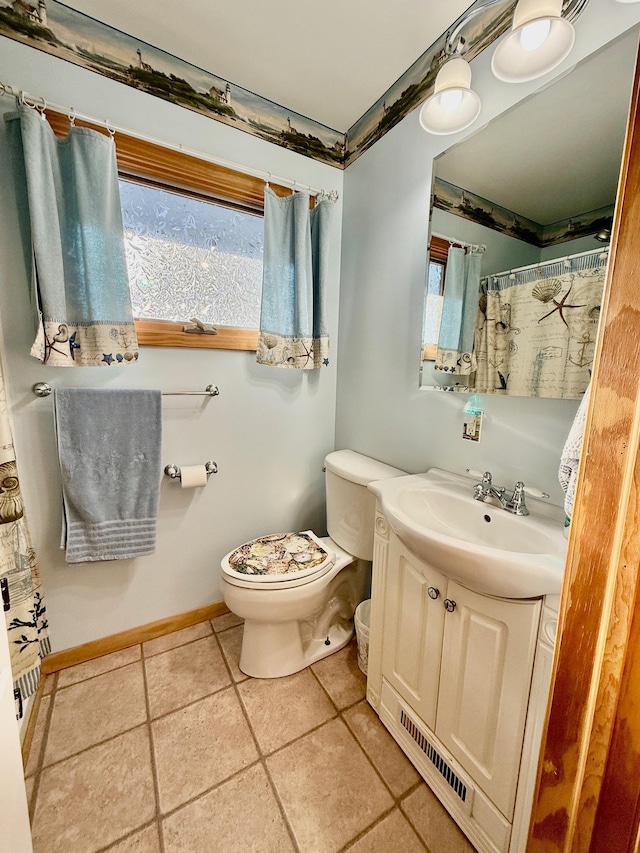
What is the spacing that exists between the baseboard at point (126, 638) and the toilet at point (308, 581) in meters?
0.38

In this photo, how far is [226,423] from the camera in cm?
160

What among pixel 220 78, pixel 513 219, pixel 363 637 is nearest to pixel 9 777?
pixel 363 637

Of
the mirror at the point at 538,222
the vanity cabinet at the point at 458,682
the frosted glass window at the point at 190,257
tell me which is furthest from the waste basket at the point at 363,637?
the frosted glass window at the point at 190,257

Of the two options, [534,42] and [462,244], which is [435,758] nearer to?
[462,244]

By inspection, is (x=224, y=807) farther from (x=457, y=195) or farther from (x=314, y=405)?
(x=457, y=195)

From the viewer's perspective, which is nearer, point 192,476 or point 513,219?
point 513,219

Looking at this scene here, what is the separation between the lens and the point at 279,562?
137 cm

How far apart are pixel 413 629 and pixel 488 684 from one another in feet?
0.81

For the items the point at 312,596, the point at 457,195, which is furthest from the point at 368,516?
the point at 457,195

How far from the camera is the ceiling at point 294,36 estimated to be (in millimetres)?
1115

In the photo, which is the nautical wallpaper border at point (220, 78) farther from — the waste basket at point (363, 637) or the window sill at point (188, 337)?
the waste basket at point (363, 637)

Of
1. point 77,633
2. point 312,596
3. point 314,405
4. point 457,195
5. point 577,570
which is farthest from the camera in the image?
point 314,405

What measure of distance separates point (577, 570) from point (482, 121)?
137 centimetres

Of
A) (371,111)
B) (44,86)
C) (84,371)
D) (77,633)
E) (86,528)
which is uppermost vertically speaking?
(371,111)
